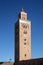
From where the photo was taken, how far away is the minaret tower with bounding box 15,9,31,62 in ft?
86.3

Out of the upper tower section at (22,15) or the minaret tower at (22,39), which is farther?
the upper tower section at (22,15)

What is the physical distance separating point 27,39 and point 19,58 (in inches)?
112

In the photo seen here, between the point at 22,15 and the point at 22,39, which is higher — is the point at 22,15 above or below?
above

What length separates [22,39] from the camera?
26.7 metres

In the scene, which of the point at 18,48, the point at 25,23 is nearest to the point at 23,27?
the point at 25,23

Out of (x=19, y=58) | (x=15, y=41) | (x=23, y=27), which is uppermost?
(x=23, y=27)

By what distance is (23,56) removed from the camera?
26.2 meters

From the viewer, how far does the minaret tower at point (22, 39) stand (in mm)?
26312

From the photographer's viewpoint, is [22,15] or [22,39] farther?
[22,15]

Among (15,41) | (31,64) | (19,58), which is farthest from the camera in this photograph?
(15,41)

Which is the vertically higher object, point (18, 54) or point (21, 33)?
point (21, 33)

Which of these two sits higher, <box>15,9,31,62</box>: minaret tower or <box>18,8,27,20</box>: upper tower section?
<box>18,8,27,20</box>: upper tower section

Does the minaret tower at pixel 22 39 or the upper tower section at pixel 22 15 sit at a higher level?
the upper tower section at pixel 22 15

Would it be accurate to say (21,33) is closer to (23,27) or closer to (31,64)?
(23,27)
